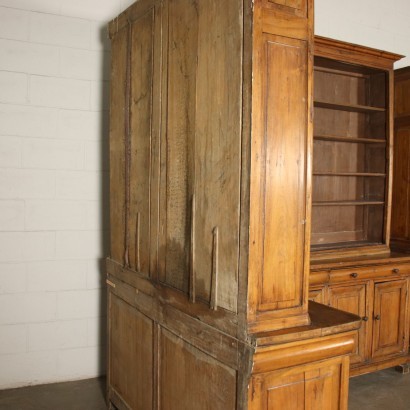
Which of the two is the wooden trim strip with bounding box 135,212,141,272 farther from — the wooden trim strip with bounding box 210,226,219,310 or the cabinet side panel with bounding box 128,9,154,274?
the wooden trim strip with bounding box 210,226,219,310

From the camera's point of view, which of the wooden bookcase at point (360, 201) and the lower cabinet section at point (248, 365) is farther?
Answer: the wooden bookcase at point (360, 201)

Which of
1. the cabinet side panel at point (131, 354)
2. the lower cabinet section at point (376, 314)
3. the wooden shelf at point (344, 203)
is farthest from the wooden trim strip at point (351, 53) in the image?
the cabinet side panel at point (131, 354)

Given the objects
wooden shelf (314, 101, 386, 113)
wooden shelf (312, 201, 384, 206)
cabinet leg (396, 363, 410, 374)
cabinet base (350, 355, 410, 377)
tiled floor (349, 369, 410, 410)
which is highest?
wooden shelf (314, 101, 386, 113)

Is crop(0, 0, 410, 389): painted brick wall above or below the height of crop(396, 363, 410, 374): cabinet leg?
above

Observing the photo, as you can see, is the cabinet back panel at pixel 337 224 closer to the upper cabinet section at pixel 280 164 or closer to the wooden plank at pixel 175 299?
the wooden plank at pixel 175 299

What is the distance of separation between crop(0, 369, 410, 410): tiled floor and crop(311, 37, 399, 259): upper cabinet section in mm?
1020

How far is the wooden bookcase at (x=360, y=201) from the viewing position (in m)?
3.41

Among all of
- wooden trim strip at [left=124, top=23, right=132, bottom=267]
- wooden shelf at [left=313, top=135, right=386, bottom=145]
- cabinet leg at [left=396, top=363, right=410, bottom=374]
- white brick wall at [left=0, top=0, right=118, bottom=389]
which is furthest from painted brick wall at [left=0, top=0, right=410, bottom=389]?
cabinet leg at [left=396, top=363, right=410, bottom=374]

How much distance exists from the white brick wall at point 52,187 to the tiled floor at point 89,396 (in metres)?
0.11

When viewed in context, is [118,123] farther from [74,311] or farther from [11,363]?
[11,363]

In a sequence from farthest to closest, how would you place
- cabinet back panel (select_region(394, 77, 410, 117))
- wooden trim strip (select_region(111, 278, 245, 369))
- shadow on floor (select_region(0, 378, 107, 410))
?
cabinet back panel (select_region(394, 77, 410, 117)) → shadow on floor (select_region(0, 378, 107, 410)) → wooden trim strip (select_region(111, 278, 245, 369))

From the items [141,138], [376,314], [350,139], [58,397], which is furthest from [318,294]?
[58,397]

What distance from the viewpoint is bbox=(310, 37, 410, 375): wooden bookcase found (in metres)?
3.41

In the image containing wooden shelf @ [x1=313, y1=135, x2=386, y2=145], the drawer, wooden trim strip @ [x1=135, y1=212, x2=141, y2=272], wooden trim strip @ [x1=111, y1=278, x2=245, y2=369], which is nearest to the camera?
wooden trim strip @ [x1=111, y1=278, x2=245, y2=369]
